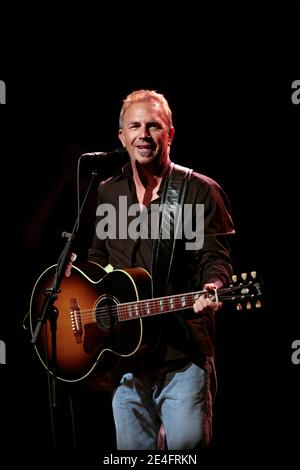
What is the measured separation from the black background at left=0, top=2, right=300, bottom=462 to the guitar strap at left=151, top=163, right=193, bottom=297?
743mm

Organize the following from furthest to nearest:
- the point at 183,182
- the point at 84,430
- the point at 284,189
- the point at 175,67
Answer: the point at 84,430 → the point at 175,67 → the point at 284,189 → the point at 183,182

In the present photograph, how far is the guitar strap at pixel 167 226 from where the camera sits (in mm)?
2764

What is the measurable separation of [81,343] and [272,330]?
123 cm

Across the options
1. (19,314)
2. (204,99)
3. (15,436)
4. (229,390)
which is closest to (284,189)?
(204,99)

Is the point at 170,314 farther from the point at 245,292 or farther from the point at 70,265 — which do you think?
the point at 70,265

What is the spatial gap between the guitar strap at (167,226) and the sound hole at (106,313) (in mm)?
251

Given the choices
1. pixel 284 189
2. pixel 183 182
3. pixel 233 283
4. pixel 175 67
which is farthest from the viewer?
pixel 175 67

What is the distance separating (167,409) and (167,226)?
2.97ft

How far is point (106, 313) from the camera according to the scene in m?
2.88

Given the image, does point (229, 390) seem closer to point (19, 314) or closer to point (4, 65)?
point (19, 314)

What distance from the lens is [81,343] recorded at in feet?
9.81

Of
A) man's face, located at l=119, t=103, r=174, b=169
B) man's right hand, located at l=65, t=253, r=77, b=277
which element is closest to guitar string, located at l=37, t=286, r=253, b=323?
man's right hand, located at l=65, t=253, r=77, b=277

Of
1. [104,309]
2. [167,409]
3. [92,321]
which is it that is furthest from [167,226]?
[167,409]

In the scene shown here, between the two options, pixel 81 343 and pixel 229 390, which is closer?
pixel 81 343
